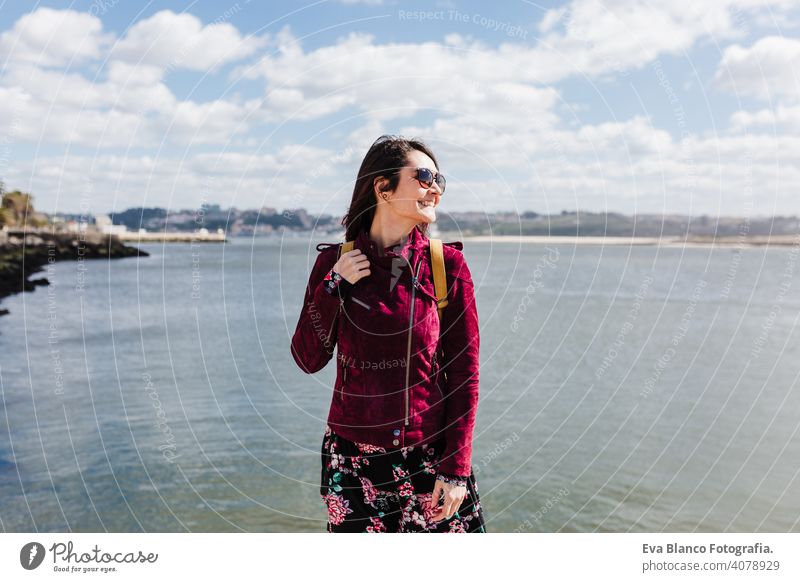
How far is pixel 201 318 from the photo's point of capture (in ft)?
106

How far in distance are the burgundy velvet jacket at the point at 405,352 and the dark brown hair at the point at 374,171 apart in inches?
7.6

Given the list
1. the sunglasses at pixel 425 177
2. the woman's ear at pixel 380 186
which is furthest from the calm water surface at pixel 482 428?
the sunglasses at pixel 425 177

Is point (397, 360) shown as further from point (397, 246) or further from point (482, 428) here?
point (482, 428)

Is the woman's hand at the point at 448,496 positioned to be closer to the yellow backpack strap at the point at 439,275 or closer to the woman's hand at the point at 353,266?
the yellow backpack strap at the point at 439,275

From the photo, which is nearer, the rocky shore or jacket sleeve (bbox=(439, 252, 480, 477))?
jacket sleeve (bbox=(439, 252, 480, 477))

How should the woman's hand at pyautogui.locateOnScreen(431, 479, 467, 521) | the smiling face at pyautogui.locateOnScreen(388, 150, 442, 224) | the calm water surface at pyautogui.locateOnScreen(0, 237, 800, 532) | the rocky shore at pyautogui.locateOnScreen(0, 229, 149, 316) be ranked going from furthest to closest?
1. the rocky shore at pyautogui.locateOnScreen(0, 229, 149, 316)
2. the calm water surface at pyautogui.locateOnScreen(0, 237, 800, 532)
3. the smiling face at pyautogui.locateOnScreen(388, 150, 442, 224)
4. the woman's hand at pyautogui.locateOnScreen(431, 479, 467, 521)

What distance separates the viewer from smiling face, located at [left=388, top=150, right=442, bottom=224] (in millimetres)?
3238

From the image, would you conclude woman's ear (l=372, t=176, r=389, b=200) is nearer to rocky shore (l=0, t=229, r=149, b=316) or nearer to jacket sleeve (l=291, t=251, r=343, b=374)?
jacket sleeve (l=291, t=251, r=343, b=374)

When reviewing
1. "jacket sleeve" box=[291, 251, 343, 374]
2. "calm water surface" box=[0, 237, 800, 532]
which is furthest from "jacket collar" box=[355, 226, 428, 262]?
"calm water surface" box=[0, 237, 800, 532]

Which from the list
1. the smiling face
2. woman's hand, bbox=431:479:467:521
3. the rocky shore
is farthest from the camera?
the rocky shore

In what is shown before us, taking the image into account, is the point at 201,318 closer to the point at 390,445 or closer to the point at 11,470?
the point at 11,470

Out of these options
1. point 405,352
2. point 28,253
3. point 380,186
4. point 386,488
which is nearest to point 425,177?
point 380,186

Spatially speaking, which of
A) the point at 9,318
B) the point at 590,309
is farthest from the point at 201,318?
the point at 590,309

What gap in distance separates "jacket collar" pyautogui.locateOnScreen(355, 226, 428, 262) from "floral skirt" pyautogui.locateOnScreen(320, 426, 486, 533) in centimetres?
80
